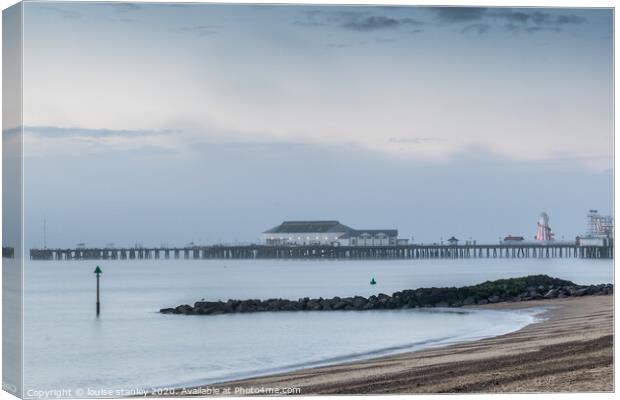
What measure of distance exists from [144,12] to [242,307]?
12232 millimetres

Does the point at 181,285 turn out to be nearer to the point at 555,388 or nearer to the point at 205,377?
the point at 205,377

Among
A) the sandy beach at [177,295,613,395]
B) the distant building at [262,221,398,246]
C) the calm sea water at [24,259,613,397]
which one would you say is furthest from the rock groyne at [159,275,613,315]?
the sandy beach at [177,295,613,395]

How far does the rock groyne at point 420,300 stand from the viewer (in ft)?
74.0

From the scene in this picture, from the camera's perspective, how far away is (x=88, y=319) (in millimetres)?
23016

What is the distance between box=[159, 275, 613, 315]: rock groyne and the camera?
22562 mm

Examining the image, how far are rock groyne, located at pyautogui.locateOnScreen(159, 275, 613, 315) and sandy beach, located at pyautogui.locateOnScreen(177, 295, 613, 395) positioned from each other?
8.51 meters

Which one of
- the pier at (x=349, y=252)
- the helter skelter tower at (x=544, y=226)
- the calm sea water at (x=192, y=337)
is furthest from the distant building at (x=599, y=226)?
the pier at (x=349, y=252)

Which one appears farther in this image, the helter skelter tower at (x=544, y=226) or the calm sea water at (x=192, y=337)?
the helter skelter tower at (x=544, y=226)

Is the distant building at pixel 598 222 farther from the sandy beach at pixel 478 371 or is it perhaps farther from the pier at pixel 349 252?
the pier at pixel 349 252

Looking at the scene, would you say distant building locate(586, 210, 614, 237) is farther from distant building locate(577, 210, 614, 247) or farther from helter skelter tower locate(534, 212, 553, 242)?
helter skelter tower locate(534, 212, 553, 242)

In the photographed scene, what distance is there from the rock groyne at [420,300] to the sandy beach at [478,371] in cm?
851

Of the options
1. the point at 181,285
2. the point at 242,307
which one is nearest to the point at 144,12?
the point at 242,307

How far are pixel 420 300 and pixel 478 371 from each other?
12121 millimetres

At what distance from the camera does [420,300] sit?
921 inches
